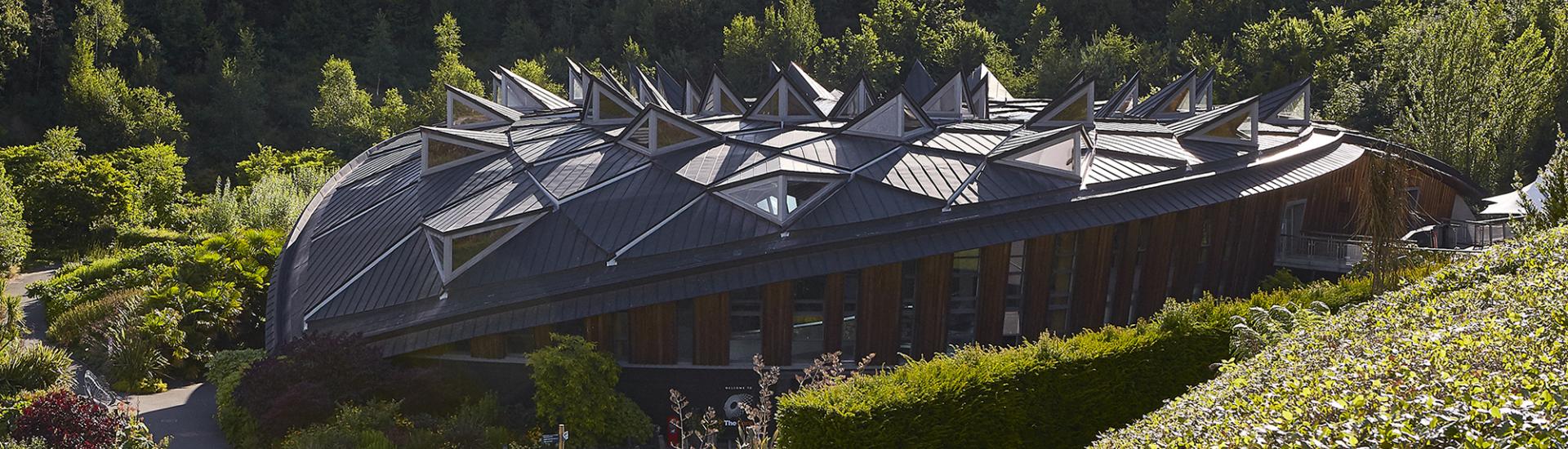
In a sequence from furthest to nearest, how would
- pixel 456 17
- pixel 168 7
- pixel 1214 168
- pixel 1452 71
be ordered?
pixel 456 17 < pixel 168 7 < pixel 1452 71 < pixel 1214 168

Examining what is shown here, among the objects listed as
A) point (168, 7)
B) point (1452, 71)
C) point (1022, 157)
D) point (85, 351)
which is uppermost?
point (168, 7)

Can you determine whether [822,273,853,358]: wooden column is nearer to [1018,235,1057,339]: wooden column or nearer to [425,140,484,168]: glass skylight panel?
[1018,235,1057,339]: wooden column

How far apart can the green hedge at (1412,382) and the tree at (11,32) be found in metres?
75.7

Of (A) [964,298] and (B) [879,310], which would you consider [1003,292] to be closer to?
(A) [964,298]

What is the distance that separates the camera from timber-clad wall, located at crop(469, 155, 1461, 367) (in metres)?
20.2

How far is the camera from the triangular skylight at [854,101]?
30.9 meters

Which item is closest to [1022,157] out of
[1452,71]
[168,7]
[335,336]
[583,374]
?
[583,374]

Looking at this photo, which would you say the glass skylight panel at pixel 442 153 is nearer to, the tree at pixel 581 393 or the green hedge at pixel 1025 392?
the tree at pixel 581 393

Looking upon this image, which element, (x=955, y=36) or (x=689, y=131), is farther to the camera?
(x=955, y=36)

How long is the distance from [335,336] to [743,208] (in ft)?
26.8

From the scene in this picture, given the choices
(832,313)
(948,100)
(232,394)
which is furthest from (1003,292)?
A: (232,394)

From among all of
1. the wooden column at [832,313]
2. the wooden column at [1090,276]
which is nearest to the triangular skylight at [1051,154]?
the wooden column at [1090,276]

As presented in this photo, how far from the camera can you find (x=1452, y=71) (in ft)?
133

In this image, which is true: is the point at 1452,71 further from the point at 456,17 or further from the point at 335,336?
the point at 456,17
